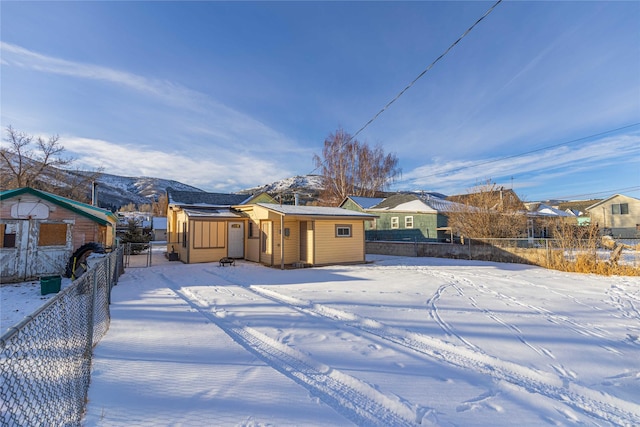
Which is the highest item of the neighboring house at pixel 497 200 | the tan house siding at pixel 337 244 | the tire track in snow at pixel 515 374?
the neighboring house at pixel 497 200

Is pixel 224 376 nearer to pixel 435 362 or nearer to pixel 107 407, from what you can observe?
pixel 107 407

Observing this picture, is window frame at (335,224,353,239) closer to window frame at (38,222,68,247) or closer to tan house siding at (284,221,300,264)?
tan house siding at (284,221,300,264)

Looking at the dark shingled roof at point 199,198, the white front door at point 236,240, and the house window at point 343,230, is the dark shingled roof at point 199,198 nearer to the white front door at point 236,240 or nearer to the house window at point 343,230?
the white front door at point 236,240

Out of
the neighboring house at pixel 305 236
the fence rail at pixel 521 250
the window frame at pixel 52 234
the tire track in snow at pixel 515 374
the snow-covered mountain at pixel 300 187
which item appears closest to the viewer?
the tire track in snow at pixel 515 374

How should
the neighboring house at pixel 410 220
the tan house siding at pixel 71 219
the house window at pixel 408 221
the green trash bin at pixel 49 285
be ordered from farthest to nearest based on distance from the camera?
the house window at pixel 408 221 → the neighboring house at pixel 410 220 → the tan house siding at pixel 71 219 → the green trash bin at pixel 49 285

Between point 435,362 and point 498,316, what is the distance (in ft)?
8.78

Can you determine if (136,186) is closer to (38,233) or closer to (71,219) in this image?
(71,219)

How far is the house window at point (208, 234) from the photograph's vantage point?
14.5m

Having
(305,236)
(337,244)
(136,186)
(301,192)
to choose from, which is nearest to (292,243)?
(305,236)

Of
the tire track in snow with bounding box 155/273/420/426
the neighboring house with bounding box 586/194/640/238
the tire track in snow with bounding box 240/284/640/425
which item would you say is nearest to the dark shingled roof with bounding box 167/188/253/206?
the tire track in snow with bounding box 155/273/420/426

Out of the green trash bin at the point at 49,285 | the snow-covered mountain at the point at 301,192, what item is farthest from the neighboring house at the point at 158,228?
the green trash bin at the point at 49,285

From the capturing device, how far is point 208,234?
1477 centimetres

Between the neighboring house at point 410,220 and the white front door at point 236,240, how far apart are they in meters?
9.85

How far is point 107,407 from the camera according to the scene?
263 centimetres
